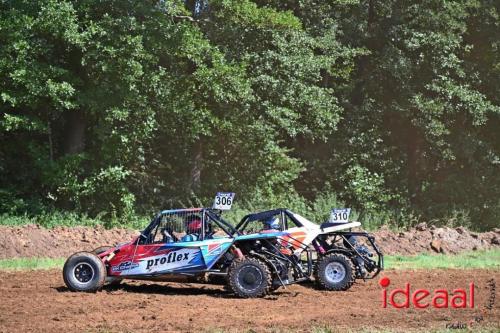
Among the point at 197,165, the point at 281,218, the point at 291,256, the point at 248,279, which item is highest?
the point at 197,165

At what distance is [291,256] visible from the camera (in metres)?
16.5

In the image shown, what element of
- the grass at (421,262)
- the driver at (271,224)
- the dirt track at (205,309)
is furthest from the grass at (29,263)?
the driver at (271,224)

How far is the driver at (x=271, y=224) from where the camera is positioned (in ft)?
57.7

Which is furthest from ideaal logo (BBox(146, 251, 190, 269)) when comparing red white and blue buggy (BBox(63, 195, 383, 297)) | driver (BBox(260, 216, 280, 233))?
driver (BBox(260, 216, 280, 233))

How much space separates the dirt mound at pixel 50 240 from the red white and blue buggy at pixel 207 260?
7.59 metres

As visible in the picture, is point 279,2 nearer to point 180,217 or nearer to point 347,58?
point 347,58

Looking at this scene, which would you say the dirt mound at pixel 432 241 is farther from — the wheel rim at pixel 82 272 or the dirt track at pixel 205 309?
the wheel rim at pixel 82 272

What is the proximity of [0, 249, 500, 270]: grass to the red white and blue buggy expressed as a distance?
4737 millimetres

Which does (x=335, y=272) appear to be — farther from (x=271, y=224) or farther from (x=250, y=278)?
(x=250, y=278)

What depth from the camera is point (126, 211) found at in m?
31.4

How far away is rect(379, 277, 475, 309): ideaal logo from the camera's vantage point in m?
14.7

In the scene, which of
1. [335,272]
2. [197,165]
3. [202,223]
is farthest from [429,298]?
[197,165]

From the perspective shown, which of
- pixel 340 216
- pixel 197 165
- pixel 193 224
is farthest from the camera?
pixel 197 165

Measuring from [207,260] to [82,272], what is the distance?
7.81 feet
